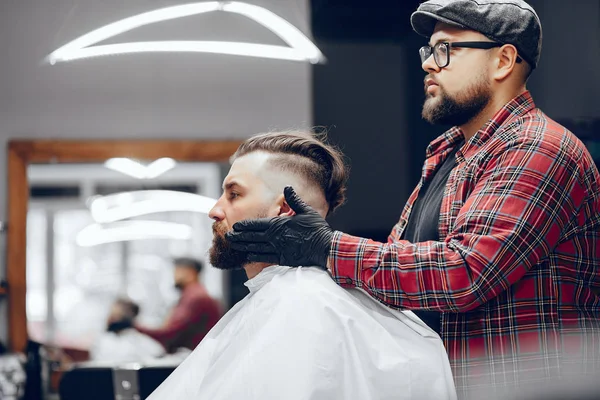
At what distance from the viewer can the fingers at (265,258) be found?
73.2 inches

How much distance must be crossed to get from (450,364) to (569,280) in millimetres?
344

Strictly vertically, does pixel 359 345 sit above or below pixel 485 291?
below

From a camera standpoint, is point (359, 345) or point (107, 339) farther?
point (107, 339)

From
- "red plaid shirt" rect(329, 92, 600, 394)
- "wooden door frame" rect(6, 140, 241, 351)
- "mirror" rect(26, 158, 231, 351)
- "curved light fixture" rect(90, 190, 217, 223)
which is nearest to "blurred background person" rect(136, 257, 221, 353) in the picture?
"mirror" rect(26, 158, 231, 351)

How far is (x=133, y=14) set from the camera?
4508mm

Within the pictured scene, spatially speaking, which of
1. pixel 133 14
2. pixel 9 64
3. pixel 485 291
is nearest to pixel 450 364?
pixel 485 291

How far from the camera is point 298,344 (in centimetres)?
166

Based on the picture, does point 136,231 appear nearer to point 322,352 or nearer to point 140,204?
point 140,204

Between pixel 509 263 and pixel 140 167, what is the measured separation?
12.1 ft

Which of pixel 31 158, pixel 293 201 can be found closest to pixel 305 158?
pixel 293 201

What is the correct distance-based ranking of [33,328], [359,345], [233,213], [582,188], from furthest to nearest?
[33,328]
[233,213]
[582,188]
[359,345]

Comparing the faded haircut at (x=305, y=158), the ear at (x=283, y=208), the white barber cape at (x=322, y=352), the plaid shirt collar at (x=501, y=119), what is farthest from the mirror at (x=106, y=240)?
the white barber cape at (x=322, y=352)

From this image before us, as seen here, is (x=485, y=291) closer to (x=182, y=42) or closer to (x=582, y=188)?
(x=582, y=188)

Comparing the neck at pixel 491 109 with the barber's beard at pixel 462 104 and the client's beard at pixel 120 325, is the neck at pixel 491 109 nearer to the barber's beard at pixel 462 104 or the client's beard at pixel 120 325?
the barber's beard at pixel 462 104
